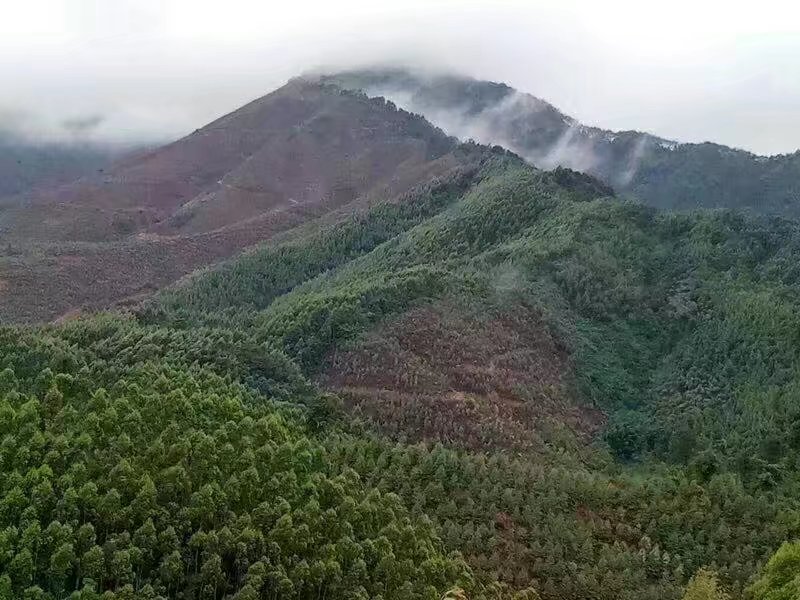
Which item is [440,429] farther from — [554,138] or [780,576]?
[554,138]

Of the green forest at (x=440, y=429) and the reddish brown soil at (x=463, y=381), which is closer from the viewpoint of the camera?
the green forest at (x=440, y=429)

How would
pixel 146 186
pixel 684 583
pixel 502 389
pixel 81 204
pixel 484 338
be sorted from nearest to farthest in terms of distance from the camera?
1. pixel 684 583
2. pixel 502 389
3. pixel 484 338
4. pixel 81 204
5. pixel 146 186

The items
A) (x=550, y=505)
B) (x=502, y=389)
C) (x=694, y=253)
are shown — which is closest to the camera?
(x=550, y=505)

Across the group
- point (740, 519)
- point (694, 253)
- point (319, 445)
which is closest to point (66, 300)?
point (319, 445)

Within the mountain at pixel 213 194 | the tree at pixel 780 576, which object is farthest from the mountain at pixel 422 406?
the mountain at pixel 213 194

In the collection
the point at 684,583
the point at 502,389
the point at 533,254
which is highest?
the point at 533,254

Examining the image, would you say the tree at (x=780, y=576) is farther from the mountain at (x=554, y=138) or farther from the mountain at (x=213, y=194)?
the mountain at (x=554, y=138)

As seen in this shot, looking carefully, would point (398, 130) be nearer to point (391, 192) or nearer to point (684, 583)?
point (391, 192)
